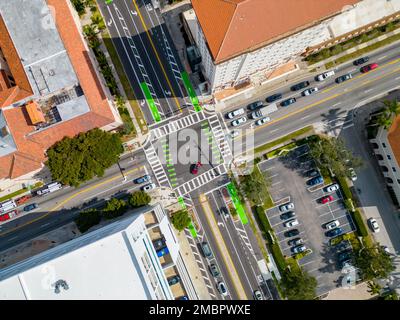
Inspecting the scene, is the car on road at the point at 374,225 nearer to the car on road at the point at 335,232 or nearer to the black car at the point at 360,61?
the car on road at the point at 335,232

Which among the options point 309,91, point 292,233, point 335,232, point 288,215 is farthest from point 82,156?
point 335,232

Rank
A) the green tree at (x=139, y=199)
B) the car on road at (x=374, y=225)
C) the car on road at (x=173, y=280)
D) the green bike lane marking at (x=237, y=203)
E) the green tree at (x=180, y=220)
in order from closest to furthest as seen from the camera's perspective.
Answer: the car on road at (x=173, y=280)
the green tree at (x=139, y=199)
the green tree at (x=180, y=220)
the car on road at (x=374, y=225)
the green bike lane marking at (x=237, y=203)

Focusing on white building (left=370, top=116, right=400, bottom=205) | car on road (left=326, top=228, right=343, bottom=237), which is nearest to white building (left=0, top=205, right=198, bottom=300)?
car on road (left=326, top=228, right=343, bottom=237)

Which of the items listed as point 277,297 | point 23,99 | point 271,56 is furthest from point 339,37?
point 23,99

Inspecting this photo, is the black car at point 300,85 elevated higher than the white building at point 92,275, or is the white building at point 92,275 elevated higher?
the black car at point 300,85

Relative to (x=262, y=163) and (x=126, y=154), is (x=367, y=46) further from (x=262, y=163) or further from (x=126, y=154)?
(x=126, y=154)

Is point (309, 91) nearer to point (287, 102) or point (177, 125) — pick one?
point (287, 102)

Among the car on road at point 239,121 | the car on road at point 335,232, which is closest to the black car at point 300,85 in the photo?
the car on road at point 239,121

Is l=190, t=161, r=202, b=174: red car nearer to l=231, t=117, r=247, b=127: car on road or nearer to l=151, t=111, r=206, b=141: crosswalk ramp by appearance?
l=151, t=111, r=206, b=141: crosswalk ramp
